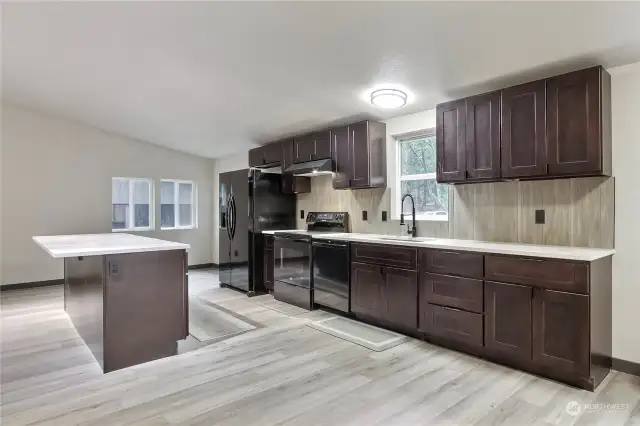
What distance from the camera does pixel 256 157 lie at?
5965 millimetres

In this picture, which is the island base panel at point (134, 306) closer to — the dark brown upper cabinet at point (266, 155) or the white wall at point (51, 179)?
the dark brown upper cabinet at point (266, 155)

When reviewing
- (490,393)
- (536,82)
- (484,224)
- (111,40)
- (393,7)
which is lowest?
(490,393)

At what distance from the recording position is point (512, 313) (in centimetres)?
280

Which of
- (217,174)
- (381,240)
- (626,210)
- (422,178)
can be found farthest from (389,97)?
(217,174)

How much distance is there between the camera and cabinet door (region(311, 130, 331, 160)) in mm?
4758

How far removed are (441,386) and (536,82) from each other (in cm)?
233

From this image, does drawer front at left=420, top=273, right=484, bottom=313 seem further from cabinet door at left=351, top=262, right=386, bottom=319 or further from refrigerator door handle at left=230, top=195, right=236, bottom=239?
refrigerator door handle at left=230, top=195, right=236, bottom=239

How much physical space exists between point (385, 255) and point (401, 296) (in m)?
0.41

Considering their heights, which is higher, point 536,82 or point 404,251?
point 536,82

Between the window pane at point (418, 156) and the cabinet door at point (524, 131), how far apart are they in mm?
1062

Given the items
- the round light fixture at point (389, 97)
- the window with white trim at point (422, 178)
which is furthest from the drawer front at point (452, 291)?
the round light fixture at point (389, 97)

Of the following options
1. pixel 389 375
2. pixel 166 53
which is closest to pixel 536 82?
pixel 389 375

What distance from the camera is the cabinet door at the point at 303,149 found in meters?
4.98

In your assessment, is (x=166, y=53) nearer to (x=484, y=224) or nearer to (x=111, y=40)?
(x=111, y=40)
